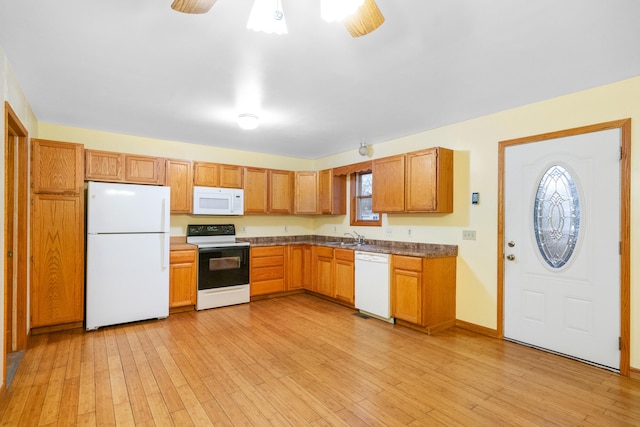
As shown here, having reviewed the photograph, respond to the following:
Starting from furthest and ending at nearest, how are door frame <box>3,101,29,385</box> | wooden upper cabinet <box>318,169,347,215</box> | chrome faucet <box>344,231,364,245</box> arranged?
1. wooden upper cabinet <box>318,169,347,215</box>
2. chrome faucet <box>344,231,364,245</box>
3. door frame <box>3,101,29,385</box>

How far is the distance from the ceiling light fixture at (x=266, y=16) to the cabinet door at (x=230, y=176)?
3600mm

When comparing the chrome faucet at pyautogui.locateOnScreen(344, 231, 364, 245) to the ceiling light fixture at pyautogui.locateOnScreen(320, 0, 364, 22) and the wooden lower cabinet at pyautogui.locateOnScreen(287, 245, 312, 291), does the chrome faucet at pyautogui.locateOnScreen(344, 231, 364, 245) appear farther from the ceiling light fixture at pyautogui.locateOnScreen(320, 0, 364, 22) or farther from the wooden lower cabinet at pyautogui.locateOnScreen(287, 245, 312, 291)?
the ceiling light fixture at pyautogui.locateOnScreen(320, 0, 364, 22)

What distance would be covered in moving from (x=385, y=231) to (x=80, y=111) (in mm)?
4091

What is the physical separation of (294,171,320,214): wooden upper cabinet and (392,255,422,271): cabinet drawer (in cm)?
213

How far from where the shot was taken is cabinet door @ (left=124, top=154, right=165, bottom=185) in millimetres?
4164

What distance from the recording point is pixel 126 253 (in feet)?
12.7

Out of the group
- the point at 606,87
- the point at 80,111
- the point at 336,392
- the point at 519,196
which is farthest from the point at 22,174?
the point at 606,87

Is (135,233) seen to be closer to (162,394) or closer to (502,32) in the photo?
(162,394)

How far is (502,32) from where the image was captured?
201 cm

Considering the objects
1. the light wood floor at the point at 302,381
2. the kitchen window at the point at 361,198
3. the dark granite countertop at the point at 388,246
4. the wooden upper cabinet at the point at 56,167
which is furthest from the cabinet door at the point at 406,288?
the wooden upper cabinet at the point at 56,167

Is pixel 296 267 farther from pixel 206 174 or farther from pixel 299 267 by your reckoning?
pixel 206 174

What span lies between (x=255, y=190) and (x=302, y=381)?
11.1ft

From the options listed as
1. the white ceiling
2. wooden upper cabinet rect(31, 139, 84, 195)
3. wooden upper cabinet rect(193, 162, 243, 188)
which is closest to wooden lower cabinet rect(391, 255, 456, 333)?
the white ceiling

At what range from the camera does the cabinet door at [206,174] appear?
4738 millimetres
